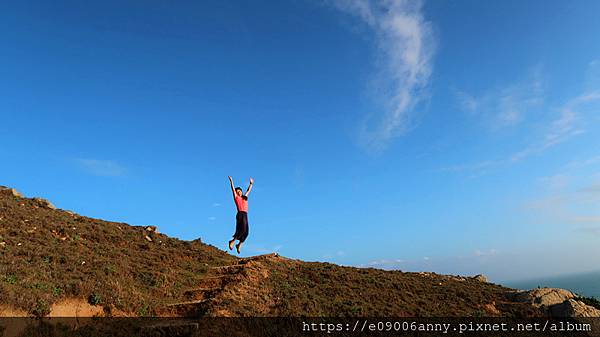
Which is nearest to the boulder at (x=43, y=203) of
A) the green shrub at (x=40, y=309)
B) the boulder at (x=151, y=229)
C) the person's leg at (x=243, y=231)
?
the boulder at (x=151, y=229)

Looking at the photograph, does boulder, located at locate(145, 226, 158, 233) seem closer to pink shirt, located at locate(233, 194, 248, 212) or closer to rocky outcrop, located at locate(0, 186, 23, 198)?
rocky outcrop, located at locate(0, 186, 23, 198)

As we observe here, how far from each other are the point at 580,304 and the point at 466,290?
613cm

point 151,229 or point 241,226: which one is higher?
point 151,229

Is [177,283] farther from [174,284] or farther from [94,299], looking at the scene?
[94,299]

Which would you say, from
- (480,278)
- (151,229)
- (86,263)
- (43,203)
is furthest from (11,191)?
(480,278)

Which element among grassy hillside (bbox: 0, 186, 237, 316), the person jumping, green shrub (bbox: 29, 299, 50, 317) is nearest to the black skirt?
the person jumping

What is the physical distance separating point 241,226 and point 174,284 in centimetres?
469

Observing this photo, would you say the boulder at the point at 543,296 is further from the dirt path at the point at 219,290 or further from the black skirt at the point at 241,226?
the black skirt at the point at 241,226

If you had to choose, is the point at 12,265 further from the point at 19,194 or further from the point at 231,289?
the point at 19,194

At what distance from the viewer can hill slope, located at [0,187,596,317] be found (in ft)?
49.8

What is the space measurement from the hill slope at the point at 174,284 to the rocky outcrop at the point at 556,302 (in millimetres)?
126

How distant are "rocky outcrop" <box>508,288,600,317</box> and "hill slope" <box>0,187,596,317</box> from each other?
126mm

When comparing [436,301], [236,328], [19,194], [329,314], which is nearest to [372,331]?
[329,314]

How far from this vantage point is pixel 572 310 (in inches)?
827
